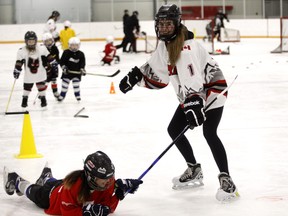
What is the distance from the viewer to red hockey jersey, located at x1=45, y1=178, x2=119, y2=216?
3.83 m

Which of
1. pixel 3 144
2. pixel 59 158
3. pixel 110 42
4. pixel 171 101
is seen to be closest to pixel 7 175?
pixel 59 158

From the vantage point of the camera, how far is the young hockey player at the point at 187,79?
4.21 metres

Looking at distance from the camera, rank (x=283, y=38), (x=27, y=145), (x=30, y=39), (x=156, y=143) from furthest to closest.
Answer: (x=283, y=38)
(x=30, y=39)
(x=156, y=143)
(x=27, y=145)

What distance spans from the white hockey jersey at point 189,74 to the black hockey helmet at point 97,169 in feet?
2.48

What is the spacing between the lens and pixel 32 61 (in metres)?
8.66

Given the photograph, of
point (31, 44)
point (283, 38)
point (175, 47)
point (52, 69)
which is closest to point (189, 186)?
point (175, 47)

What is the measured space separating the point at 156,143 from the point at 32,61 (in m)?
2.80

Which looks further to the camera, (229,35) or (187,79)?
(229,35)

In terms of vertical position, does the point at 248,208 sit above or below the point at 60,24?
below

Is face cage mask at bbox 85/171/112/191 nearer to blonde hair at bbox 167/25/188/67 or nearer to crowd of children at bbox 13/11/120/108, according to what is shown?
blonde hair at bbox 167/25/188/67

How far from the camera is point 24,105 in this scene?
885 centimetres

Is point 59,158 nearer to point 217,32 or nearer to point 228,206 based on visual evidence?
point 228,206

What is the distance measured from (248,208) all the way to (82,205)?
1020mm

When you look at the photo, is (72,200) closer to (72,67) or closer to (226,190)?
(226,190)
